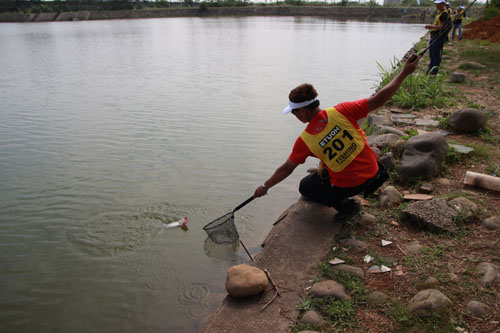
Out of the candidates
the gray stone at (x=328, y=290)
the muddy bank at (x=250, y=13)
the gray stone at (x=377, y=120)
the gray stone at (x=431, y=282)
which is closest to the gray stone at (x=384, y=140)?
the gray stone at (x=377, y=120)

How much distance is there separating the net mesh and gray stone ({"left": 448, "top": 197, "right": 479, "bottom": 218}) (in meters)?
2.41

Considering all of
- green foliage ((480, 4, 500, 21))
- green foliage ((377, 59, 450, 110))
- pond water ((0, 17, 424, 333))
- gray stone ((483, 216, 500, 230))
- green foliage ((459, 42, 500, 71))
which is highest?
green foliage ((480, 4, 500, 21))

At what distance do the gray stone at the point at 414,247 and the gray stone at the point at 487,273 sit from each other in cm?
49

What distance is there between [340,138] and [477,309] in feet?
5.83

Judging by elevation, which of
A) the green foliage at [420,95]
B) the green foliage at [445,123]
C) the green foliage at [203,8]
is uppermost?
the green foliage at [203,8]

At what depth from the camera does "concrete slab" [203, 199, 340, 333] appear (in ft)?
9.84

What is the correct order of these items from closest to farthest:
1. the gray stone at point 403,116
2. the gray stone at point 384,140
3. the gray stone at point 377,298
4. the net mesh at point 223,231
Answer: the gray stone at point 377,298, the net mesh at point 223,231, the gray stone at point 384,140, the gray stone at point 403,116

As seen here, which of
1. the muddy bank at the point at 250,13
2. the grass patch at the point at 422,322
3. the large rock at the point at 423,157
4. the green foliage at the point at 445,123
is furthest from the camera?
the muddy bank at the point at 250,13

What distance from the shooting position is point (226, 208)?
18.4ft

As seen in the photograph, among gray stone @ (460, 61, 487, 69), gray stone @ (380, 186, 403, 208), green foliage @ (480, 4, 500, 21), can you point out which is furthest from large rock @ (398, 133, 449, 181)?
green foliage @ (480, 4, 500, 21)

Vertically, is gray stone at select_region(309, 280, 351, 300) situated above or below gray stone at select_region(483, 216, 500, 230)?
below

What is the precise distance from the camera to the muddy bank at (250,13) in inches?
2222

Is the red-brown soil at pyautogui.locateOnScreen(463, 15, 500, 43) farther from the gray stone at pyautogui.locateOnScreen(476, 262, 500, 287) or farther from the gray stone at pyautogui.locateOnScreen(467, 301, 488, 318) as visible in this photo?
the gray stone at pyautogui.locateOnScreen(467, 301, 488, 318)

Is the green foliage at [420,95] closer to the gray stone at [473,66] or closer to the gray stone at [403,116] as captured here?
the gray stone at [403,116]
